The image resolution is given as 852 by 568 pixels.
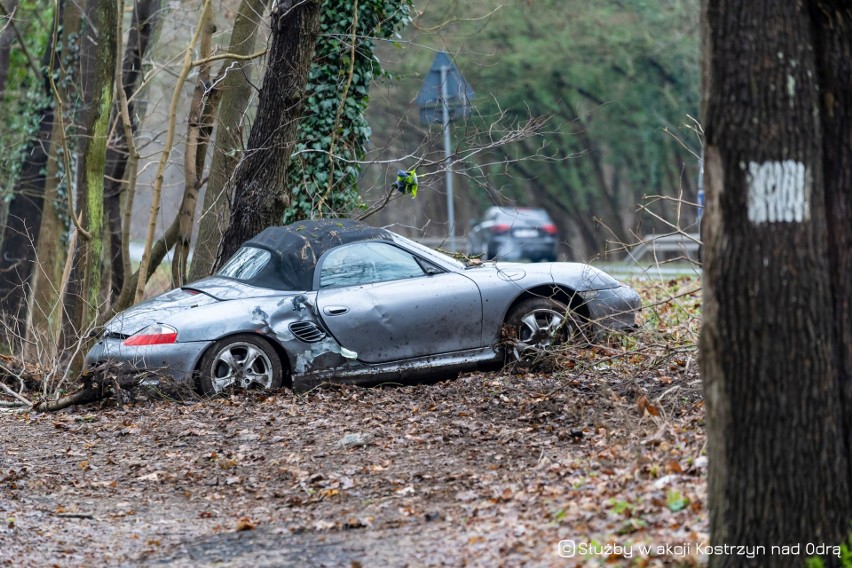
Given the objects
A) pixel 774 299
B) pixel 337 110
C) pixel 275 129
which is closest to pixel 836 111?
pixel 774 299

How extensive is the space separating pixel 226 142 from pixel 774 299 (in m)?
10.8

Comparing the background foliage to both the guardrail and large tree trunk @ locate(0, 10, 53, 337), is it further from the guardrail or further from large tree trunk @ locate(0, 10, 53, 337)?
large tree trunk @ locate(0, 10, 53, 337)

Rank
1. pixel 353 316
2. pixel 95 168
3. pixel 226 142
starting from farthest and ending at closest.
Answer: pixel 226 142, pixel 95 168, pixel 353 316

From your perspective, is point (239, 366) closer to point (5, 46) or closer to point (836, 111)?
point (836, 111)

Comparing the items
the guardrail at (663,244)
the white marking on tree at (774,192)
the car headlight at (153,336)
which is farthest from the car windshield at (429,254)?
the white marking on tree at (774,192)

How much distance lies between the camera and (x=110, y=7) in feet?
43.9

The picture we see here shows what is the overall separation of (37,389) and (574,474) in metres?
7.39

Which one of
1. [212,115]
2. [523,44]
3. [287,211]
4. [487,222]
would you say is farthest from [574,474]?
[523,44]

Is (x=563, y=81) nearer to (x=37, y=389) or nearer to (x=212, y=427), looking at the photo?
(x=37, y=389)

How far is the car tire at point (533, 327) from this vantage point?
33.4 ft

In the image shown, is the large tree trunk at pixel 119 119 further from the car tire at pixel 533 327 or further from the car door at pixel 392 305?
the car tire at pixel 533 327

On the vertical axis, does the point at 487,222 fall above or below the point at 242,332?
above

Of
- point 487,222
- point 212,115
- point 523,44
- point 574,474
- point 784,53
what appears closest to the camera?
point 784,53

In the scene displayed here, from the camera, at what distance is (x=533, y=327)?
33.8ft
